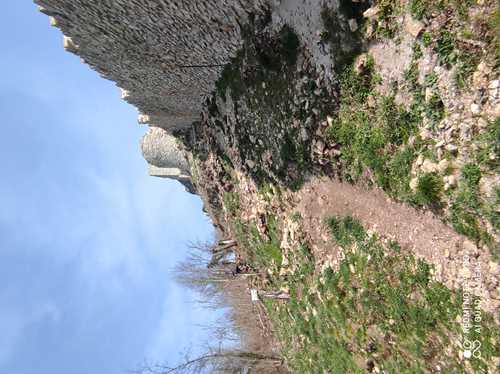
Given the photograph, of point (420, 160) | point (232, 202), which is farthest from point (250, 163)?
point (420, 160)

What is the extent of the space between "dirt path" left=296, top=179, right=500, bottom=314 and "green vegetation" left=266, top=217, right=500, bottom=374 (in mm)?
211

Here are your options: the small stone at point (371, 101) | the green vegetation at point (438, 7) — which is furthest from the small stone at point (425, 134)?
the green vegetation at point (438, 7)

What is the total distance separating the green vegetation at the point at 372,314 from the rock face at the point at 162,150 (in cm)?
961

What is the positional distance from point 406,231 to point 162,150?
14270 mm

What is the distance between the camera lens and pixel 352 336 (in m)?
8.59

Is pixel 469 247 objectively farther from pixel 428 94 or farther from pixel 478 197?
pixel 428 94

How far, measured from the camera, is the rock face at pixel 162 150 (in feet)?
62.0

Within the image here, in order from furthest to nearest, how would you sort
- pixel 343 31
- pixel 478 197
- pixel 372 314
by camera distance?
pixel 372 314 → pixel 343 31 → pixel 478 197

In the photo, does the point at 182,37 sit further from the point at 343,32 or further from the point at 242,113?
the point at 343,32

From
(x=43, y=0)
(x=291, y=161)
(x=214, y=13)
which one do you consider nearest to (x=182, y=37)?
(x=214, y=13)

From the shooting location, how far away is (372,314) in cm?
787

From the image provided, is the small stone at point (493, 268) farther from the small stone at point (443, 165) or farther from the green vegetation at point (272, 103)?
the green vegetation at point (272, 103)

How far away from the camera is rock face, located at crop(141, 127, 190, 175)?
1889cm

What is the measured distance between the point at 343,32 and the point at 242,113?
14.2 feet
